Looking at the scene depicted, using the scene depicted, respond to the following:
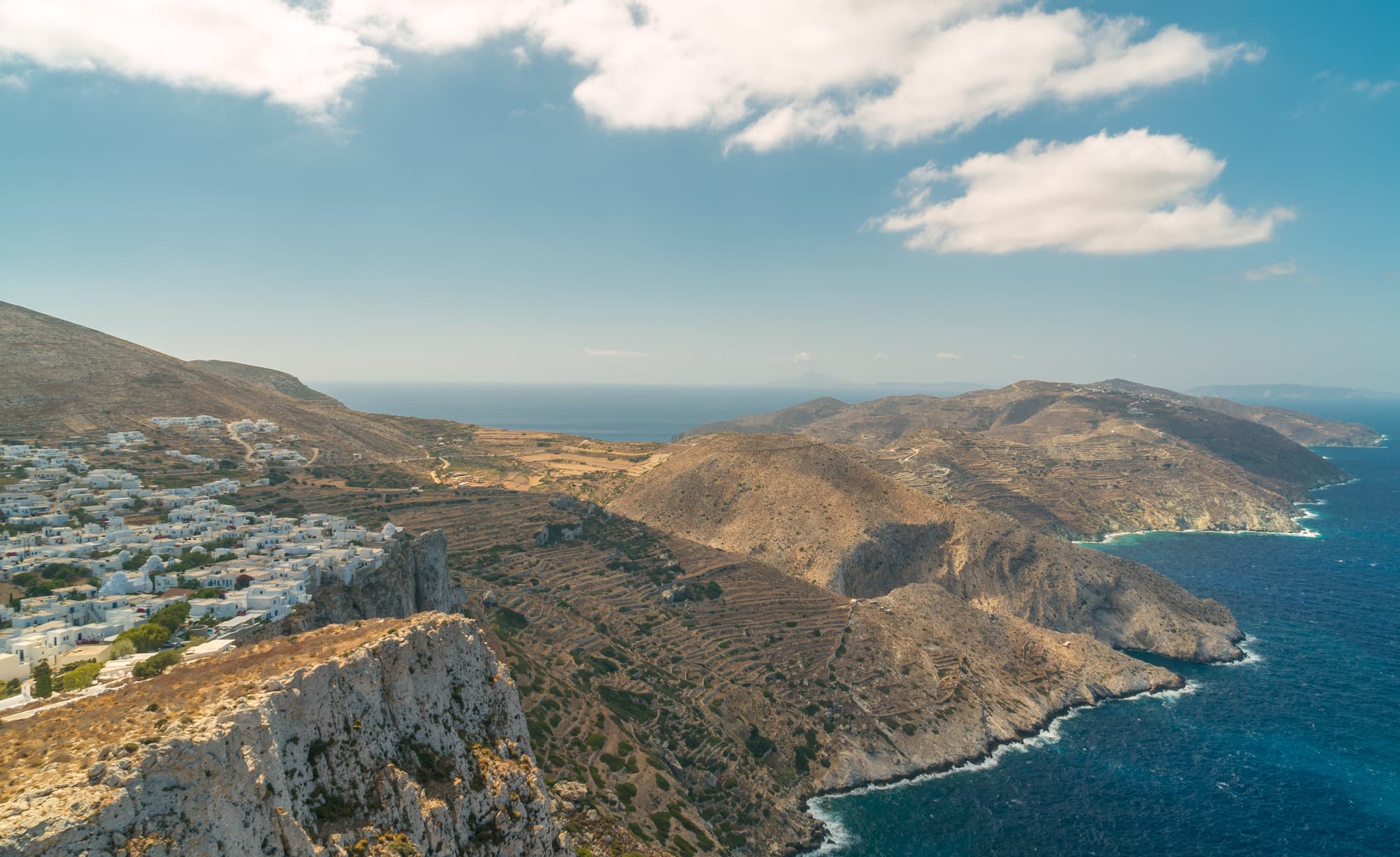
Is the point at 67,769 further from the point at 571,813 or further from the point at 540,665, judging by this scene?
the point at 540,665

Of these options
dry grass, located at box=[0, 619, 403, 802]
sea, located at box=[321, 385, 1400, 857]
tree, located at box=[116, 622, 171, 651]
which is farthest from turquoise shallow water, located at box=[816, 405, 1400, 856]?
tree, located at box=[116, 622, 171, 651]

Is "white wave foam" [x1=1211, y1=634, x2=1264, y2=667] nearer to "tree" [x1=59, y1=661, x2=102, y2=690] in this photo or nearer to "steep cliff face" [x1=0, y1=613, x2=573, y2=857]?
"steep cliff face" [x1=0, y1=613, x2=573, y2=857]

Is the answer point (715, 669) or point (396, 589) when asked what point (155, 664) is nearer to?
point (396, 589)

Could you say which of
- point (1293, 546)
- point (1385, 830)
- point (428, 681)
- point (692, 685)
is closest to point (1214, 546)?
point (1293, 546)

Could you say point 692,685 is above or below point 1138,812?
above

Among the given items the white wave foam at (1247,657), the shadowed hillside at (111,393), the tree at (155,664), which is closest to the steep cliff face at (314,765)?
the tree at (155,664)
